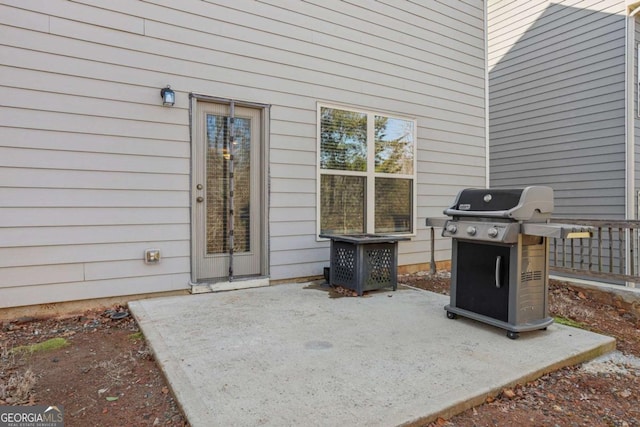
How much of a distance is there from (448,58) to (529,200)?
3.83 metres

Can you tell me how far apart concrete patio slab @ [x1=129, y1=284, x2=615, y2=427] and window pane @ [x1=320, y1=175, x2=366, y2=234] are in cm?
127

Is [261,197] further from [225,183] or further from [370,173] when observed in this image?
[370,173]

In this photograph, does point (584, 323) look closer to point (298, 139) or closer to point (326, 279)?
point (326, 279)

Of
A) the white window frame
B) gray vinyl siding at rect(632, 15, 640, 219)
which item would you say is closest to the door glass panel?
the white window frame

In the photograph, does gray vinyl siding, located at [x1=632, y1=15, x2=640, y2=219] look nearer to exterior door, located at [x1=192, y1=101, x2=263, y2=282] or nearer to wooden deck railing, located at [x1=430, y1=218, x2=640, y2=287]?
wooden deck railing, located at [x1=430, y1=218, x2=640, y2=287]

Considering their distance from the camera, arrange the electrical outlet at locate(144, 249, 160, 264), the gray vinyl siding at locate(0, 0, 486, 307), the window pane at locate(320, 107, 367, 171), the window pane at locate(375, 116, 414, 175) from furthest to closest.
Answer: the window pane at locate(375, 116, 414, 175)
the window pane at locate(320, 107, 367, 171)
the electrical outlet at locate(144, 249, 160, 264)
the gray vinyl siding at locate(0, 0, 486, 307)

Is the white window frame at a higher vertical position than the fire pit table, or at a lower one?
higher

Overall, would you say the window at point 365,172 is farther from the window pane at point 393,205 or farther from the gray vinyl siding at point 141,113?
the gray vinyl siding at point 141,113

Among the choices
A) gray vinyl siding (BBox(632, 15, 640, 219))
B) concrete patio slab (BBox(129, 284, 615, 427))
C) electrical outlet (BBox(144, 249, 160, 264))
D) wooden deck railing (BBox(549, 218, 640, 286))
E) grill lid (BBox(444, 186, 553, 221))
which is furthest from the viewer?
gray vinyl siding (BBox(632, 15, 640, 219))

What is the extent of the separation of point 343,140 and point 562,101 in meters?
4.90

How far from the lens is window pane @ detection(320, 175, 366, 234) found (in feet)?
14.9

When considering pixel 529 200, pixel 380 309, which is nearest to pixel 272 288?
pixel 380 309

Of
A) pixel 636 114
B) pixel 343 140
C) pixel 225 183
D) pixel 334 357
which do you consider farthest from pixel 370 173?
pixel 636 114

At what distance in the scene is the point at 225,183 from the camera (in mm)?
3953
